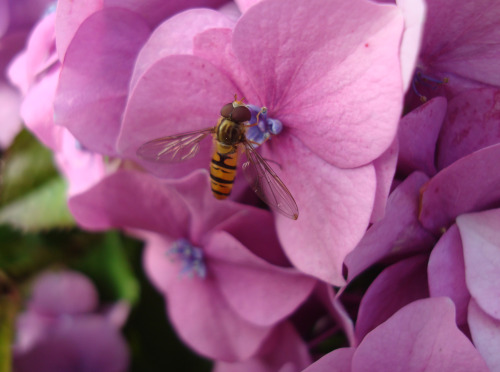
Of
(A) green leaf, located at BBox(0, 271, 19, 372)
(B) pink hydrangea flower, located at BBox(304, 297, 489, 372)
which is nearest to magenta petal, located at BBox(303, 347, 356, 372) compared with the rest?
(B) pink hydrangea flower, located at BBox(304, 297, 489, 372)

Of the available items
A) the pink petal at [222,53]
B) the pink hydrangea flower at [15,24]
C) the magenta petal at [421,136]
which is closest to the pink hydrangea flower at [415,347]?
the magenta petal at [421,136]

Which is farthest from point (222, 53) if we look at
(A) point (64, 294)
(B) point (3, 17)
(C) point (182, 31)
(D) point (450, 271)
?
(A) point (64, 294)

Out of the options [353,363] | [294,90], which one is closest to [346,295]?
[353,363]

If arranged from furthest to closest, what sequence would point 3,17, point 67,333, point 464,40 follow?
point 67,333, point 3,17, point 464,40

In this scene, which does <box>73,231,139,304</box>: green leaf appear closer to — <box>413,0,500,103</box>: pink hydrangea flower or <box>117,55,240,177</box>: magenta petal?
<box>117,55,240,177</box>: magenta petal

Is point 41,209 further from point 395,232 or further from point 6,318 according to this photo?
point 395,232

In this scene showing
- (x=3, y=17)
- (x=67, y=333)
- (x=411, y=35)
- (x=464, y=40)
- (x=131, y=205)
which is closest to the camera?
(x=411, y=35)
